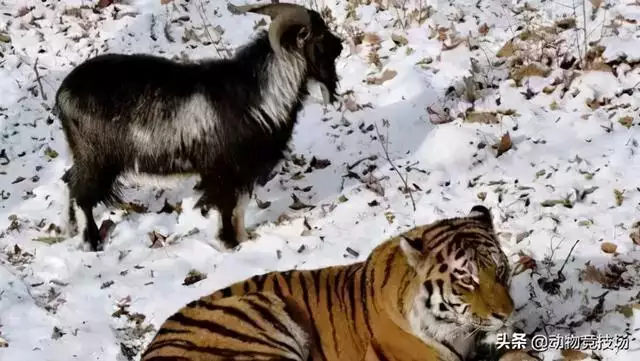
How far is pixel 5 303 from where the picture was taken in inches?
249

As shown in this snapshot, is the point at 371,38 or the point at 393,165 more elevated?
the point at 371,38

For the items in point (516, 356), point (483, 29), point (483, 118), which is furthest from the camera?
point (483, 29)

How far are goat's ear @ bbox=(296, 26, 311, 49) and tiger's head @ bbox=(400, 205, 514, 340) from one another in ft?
8.46

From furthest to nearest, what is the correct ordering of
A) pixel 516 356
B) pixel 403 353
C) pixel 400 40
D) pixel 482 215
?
pixel 400 40
pixel 516 356
pixel 482 215
pixel 403 353

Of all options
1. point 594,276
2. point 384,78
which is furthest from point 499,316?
point 384,78

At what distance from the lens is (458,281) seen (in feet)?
13.7

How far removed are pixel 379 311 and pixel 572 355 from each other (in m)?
1.24

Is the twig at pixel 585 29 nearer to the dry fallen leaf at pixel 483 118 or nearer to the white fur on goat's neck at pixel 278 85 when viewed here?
the dry fallen leaf at pixel 483 118

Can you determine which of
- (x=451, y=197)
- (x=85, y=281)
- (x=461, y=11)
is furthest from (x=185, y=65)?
(x=461, y=11)

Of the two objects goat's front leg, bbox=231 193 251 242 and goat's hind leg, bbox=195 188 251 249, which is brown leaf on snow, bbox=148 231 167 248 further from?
goat's front leg, bbox=231 193 251 242

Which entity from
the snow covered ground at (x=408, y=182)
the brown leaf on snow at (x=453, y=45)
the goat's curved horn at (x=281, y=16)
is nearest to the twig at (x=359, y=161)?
the snow covered ground at (x=408, y=182)

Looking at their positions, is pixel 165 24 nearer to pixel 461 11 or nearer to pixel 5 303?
pixel 461 11

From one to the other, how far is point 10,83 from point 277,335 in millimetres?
6530

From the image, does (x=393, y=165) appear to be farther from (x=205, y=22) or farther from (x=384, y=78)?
(x=205, y=22)
